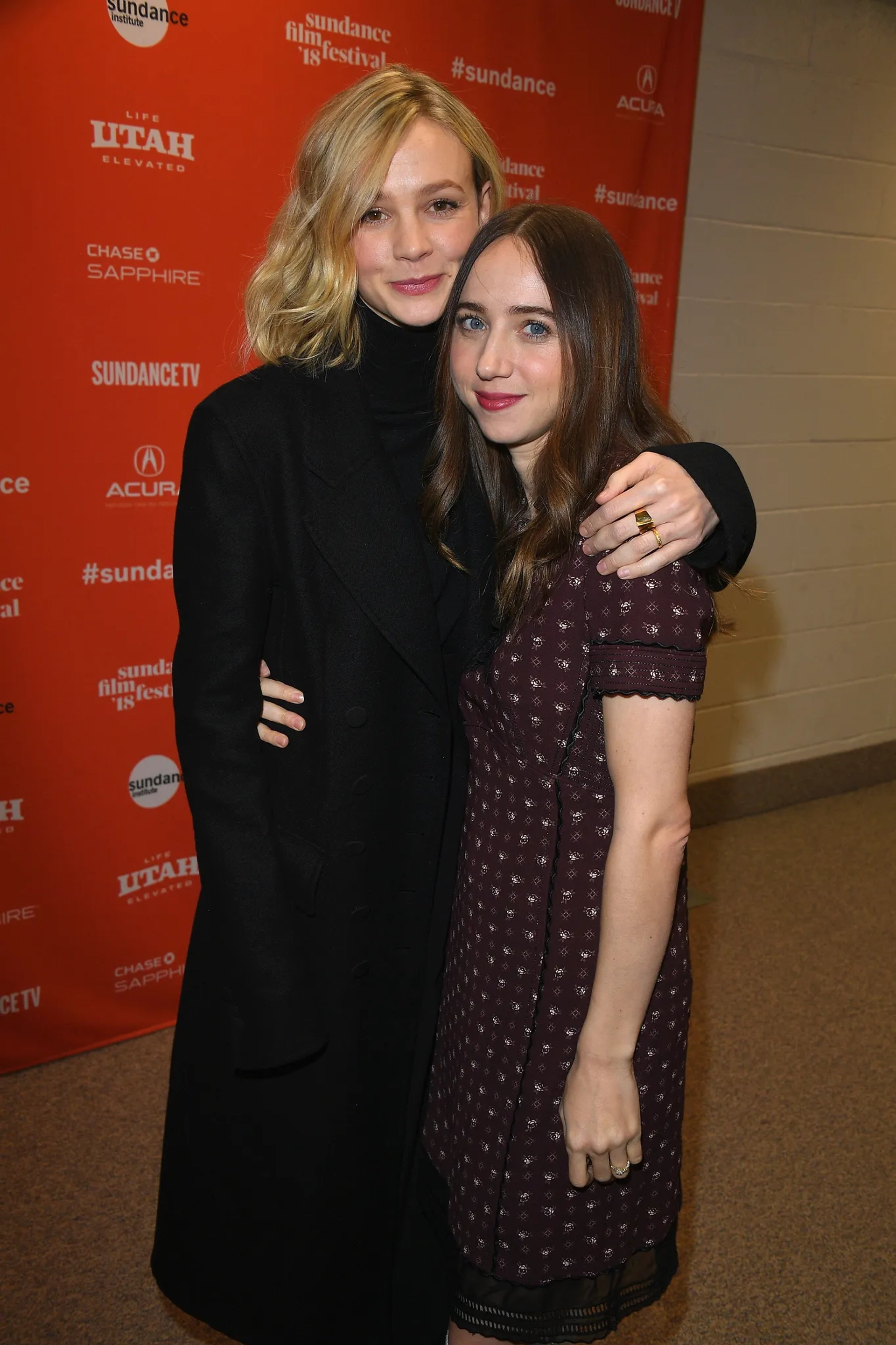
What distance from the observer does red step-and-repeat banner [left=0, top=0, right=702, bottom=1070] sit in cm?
237

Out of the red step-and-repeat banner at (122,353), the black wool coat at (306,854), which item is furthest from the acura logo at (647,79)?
the black wool coat at (306,854)

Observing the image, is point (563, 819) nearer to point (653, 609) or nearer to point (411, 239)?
point (653, 609)

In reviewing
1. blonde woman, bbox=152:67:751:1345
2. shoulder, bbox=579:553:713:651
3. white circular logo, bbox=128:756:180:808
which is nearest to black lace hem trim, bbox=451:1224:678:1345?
blonde woman, bbox=152:67:751:1345

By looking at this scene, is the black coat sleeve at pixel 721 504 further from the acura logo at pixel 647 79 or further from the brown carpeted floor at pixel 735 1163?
the acura logo at pixel 647 79

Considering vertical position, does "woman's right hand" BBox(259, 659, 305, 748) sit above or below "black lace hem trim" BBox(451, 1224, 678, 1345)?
above

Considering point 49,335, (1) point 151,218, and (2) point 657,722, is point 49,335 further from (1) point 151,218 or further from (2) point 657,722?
(2) point 657,722

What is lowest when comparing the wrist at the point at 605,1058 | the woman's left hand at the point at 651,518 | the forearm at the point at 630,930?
the wrist at the point at 605,1058

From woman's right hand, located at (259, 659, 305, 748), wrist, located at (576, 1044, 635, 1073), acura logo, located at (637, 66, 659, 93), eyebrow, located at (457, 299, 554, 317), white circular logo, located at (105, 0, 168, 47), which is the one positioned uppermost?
acura logo, located at (637, 66, 659, 93)

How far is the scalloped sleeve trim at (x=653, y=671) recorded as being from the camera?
1227mm

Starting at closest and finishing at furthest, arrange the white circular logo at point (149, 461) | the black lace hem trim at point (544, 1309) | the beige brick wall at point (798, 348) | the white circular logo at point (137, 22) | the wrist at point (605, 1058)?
the wrist at point (605, 1058) → the black lace hem trim at point (544, 1309) → the white circular logo at point (137, 22) → the white circular logo at point (149, 461) → the beige brick wall at point (798, 348)

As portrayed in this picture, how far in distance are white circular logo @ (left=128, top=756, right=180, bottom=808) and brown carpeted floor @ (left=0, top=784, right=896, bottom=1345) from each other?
26.0 inches

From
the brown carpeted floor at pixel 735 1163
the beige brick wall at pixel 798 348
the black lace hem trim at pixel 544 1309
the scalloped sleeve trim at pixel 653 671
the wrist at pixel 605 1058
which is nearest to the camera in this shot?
the scalloped sleeve trim at pixel 653 671

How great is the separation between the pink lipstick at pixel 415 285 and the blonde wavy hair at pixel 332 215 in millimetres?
60

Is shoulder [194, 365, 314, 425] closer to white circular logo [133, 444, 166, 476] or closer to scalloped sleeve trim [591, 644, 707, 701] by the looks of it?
scalloped sleeve trim [591, 644, 707, 701]
